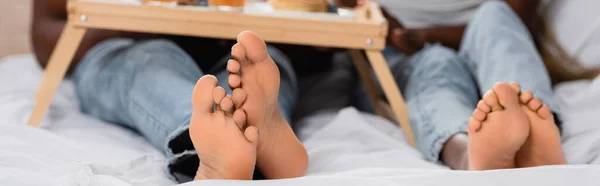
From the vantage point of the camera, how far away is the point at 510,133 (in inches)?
30.2

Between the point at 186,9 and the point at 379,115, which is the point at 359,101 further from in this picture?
the point at 186,9

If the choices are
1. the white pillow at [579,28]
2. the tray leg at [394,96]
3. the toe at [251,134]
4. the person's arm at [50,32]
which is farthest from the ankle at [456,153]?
the person's arm at [50,32]

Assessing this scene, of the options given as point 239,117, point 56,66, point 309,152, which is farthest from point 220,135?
point 56,66

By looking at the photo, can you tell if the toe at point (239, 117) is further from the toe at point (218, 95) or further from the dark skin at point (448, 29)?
the dark skin at point (448, 29)

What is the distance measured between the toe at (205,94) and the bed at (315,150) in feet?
0.32

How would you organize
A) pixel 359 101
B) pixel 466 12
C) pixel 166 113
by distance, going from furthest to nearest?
pixel 466 12, pixel 359 101, pixel 166 113

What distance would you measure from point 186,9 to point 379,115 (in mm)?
454

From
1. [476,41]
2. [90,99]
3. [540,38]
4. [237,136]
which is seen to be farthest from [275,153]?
[540,38]

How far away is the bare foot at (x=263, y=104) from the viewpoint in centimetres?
71

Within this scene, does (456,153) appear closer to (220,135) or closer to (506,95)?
(506,95)

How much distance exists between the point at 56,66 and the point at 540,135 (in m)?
0.69

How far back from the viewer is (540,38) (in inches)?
57.7

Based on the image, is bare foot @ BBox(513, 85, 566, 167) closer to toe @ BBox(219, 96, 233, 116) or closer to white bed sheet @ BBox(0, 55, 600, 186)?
white bed sheet @ BBox(0, 55, 600, 186)

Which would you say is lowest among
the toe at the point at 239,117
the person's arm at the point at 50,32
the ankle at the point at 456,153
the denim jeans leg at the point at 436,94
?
the person's arm at the point at 50,32
